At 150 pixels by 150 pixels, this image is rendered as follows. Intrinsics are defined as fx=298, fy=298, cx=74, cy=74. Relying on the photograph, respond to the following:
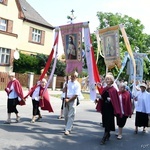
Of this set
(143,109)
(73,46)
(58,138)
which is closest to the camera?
(58,138)

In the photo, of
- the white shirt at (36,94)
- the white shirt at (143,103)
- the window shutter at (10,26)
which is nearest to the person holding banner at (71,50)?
the white shirt at (36,94)

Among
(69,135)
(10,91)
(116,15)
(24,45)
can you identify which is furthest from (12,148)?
(116,15)

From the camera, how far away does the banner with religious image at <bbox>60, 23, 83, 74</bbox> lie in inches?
384

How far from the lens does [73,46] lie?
993 cm

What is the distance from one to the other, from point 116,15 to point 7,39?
17366 millimetres

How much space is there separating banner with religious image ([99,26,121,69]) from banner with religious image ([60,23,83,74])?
2472 mm

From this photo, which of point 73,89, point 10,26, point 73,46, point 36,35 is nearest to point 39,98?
point 73,89

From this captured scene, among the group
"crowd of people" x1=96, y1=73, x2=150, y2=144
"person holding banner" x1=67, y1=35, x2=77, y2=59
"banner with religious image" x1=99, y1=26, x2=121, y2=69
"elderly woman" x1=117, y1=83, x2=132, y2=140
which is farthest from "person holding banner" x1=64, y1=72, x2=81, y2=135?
"banner with religious image" x1=99, y1=26, x2=121, y2=69

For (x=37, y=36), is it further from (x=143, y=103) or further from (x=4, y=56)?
(x=143, y=103)

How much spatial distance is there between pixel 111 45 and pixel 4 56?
21.9m

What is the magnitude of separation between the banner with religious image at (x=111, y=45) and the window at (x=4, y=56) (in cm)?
2115

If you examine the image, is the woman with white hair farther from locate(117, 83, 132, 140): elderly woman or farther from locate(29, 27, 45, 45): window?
locate(29, 27, 45, 45): window

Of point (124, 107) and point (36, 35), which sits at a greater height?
point (36, 35)

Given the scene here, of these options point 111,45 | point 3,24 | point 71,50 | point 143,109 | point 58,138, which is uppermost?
point 3,24
